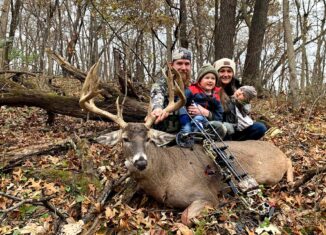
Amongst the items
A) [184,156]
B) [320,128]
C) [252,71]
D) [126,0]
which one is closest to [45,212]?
[184,156]

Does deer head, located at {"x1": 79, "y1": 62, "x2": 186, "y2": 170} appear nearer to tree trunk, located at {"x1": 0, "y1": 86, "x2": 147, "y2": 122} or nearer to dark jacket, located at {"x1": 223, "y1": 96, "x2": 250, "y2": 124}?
dark jacket, located at {"x1": 223, "y1": 96, "x2": 250, "y2": 124}

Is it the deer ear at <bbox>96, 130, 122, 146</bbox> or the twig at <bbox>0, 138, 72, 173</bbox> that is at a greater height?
the deer ear at <bbox>96, 130, 122, 146</bbox>

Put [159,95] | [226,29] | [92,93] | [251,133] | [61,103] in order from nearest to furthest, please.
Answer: [92,93]
[159,95]
[251,133]
[61,103]
[226,29]

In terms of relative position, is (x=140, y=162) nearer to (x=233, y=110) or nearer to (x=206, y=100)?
(x=206, y=100)

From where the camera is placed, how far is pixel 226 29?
10.9 meters

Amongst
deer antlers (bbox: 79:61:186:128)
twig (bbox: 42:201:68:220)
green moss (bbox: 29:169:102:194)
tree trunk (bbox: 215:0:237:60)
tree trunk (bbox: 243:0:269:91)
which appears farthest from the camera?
tree trunk (bbox: 243:0:269:91)

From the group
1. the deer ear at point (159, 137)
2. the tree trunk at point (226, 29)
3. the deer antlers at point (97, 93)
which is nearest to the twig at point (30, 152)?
the deer antlers at point (97, 93)

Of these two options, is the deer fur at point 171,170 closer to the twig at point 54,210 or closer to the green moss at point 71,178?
the green moss at point 71,178

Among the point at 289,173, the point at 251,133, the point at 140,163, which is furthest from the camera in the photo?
the point at 251,133

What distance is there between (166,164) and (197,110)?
1.10m

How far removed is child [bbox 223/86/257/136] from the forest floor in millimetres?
1056

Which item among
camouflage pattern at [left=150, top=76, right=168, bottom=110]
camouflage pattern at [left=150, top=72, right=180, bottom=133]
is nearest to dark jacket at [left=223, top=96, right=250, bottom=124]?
camouflage pattern at [left=150, top=72, right=180, bottom=133]

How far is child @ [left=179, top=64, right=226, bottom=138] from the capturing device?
585 centimetres

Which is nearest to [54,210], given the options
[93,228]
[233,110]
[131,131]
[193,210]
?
[93,228]
